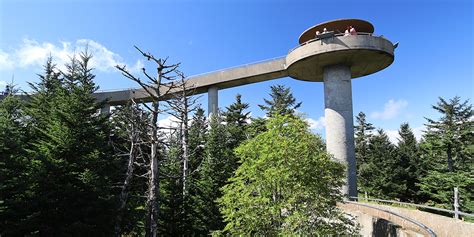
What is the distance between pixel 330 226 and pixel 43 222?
1076 cm

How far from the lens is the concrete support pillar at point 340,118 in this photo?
19516 mm

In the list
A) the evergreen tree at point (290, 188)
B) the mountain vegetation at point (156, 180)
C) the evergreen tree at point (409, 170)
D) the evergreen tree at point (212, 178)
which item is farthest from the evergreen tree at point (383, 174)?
the evergreen tree at point (290, 188)

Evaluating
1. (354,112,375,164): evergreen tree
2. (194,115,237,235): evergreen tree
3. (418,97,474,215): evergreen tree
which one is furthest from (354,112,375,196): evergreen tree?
(194,115,237,235): evergreen tree

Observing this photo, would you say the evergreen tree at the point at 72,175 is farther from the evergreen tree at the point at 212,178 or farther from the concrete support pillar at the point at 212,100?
the concrete support pillar at the point at 212,100

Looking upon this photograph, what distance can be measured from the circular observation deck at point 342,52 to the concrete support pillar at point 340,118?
1.01 metres

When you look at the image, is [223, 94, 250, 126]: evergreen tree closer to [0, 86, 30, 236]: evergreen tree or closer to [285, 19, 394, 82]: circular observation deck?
[285, 19, 394, 82]: circular observation deck

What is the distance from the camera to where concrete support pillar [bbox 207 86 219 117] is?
26.0 metres

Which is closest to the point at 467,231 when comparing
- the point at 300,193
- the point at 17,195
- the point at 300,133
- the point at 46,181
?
the point at 300,193

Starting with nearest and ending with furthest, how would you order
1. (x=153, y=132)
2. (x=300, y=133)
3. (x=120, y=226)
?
(x=300, y=133) → (x=153, y=132) → (x=120, y=226)

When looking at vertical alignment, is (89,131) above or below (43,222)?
above

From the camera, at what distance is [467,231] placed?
24.4 ft

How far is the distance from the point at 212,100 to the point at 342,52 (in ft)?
38.2

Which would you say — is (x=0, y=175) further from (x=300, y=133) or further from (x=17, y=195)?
(x=300, y=133)

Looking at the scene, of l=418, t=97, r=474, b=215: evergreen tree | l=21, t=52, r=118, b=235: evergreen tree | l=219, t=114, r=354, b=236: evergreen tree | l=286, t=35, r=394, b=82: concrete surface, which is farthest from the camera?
l=418, t=97, r=474, b=215: evergreen tree
